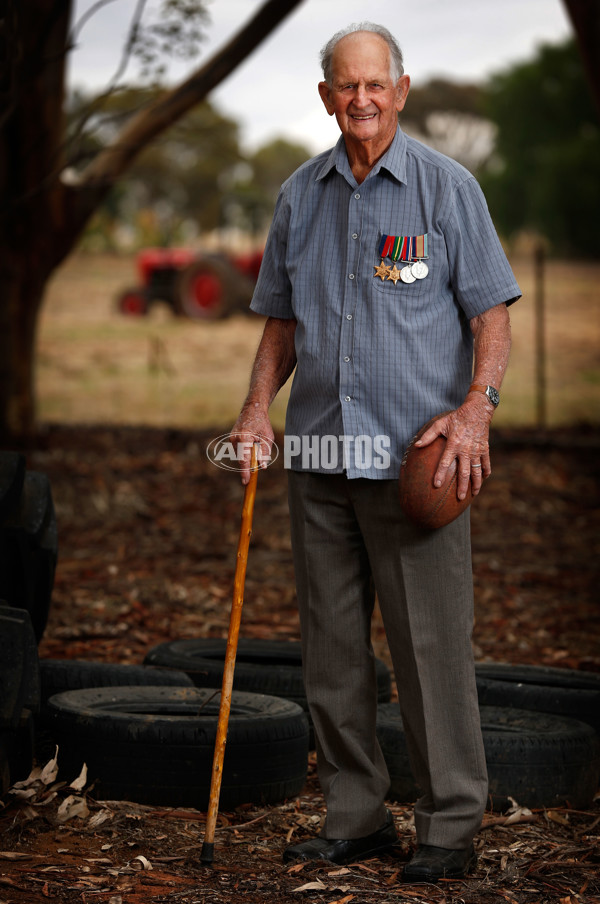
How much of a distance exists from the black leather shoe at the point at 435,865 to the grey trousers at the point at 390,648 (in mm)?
26

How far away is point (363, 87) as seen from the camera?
3.09m

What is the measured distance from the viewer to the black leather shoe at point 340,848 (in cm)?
334

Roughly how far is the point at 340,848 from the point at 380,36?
2221 mm

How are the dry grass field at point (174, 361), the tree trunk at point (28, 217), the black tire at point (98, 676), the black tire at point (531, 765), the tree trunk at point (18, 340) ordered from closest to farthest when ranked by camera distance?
1. the black tire at point (531, 765)
2. the black tire at point (98, 676)
3. the tree trunk at point (28, 217)
4. the tree trunk at point (18, 340)
5. the dry grass field at point (174, 361)

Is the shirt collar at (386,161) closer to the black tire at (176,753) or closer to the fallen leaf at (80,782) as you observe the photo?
the black tire at (176,753)

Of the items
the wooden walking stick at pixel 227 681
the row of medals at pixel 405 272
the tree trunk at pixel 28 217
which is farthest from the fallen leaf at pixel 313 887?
the tree trunk at pixel 28 217

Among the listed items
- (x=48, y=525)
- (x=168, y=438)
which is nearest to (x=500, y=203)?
(x=168, y=438)

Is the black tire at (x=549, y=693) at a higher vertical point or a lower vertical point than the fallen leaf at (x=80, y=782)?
higher

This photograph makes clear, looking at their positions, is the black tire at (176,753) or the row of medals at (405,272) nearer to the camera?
the row of medals at (405,272)

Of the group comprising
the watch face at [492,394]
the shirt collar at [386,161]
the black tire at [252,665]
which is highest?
the shirt collar at [386,161]

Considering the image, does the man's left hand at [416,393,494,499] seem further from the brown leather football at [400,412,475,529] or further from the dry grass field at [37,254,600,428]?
the dry grass field at [37,254,600,428]

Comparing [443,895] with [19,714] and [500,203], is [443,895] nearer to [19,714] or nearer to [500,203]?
[19,714]

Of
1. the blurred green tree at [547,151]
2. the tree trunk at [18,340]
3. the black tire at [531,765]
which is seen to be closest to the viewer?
the black tire at [531,765]

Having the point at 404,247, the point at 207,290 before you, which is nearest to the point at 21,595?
the point at 404,247
